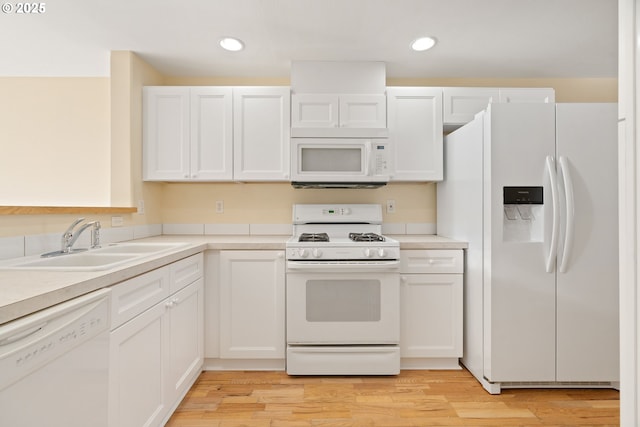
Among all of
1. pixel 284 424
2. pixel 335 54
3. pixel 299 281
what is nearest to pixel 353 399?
pixel 284 424

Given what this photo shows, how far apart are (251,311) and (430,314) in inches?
48.6

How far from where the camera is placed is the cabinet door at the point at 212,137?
103 inches

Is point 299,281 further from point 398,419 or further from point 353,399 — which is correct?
point 398,419

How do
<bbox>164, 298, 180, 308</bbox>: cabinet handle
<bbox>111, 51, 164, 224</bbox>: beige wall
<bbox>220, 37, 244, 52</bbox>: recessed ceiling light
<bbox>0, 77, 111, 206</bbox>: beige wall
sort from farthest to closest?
<bbox>0, 77, 111, 206</bbox>: beige wall → <bbox>111, 51, 164, 224</bbox>: beige wall → <bbox>220, 37, 244, 52</bbox>: recessed ceiling light → <bbox>164, 298, 180, 308</bbox>: cabinet handle

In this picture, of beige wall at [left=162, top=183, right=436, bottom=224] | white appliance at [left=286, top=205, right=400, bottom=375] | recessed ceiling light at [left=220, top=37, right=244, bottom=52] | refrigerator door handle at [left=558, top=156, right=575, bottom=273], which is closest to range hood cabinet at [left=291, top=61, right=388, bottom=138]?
recessed ceiling light at [left=220, top=37, right=244, bottom=52]

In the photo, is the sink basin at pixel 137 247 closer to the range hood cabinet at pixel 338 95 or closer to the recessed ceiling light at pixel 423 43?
the range hood cabinet at pixel 338 95

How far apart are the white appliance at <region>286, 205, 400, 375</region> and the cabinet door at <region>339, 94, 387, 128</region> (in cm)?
96

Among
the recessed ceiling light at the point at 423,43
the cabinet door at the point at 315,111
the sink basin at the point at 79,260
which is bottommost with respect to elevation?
the sink basin at the point at 79,260

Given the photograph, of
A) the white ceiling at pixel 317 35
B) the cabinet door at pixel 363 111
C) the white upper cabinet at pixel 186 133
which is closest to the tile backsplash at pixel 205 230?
the white upper cabinet at pixel 186 133

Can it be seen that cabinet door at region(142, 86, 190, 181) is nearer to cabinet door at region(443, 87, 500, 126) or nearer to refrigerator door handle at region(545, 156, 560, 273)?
cabinet door at region(443, 87, 500, 126)

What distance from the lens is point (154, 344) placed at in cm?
157

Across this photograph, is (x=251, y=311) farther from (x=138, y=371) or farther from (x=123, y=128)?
(x=123, y=128)

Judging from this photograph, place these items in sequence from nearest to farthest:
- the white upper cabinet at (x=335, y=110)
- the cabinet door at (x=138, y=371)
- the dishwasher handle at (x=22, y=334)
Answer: the dishwasher handle at (x=22, y=334), the cabinet door at (x=138, y=371), the white upper cabinet at (x=335, y=110)

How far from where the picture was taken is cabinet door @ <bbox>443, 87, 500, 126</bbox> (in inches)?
105
